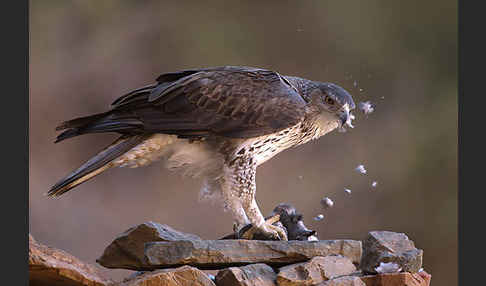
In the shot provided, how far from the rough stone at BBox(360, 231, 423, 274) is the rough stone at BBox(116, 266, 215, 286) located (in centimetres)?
81

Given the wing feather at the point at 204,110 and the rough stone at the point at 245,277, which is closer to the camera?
the rough stone at the point at 245,277

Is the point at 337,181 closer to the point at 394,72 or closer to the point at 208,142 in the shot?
the point at 394,72

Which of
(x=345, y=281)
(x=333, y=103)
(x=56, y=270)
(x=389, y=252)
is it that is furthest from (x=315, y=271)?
(x=56, y=270)

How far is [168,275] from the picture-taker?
2578 mm

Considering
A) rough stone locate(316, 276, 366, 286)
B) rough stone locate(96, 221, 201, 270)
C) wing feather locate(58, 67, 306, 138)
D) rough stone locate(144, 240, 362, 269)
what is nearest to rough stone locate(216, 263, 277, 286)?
rough stone locate(144, 240, 362, 269)

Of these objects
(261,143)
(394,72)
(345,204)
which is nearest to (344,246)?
(261,143)

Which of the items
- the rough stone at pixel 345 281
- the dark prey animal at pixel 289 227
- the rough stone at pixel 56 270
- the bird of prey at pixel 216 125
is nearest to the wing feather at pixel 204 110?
the bird of prey at pixel 216 125

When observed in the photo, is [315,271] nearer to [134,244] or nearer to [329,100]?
[134,244]

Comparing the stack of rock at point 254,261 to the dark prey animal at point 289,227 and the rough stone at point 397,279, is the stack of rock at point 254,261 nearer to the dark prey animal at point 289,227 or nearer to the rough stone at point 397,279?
the rough stone at point 397,279

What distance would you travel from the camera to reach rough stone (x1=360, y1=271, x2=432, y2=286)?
2811 millimetres

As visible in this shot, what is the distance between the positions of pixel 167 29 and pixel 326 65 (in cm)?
119

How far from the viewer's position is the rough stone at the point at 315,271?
8.86ft

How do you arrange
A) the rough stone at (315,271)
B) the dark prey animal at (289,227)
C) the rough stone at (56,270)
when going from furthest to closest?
the dark prey animal at (289,227) → the rough stone at (315,271) → the rough stone at (56,270)

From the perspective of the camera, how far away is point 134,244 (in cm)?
299
